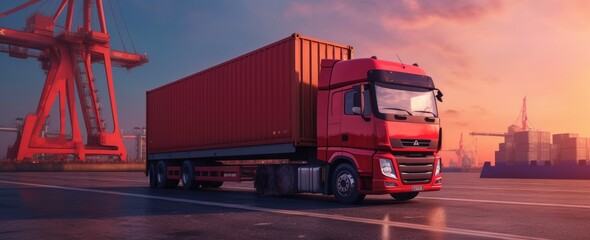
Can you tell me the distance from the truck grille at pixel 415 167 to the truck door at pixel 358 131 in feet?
2.10

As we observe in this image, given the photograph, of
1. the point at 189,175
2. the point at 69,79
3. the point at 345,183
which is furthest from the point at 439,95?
the point at 69,79

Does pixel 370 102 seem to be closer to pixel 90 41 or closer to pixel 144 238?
pixel 144 238

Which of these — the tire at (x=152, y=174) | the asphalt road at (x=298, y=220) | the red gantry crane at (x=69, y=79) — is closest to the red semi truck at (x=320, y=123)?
the asphalt road at (x=298, y=220)

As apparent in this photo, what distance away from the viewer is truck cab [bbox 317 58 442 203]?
1098 centimetres

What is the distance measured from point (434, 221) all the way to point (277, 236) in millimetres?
2887

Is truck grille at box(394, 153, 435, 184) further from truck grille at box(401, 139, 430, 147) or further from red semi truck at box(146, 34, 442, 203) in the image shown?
truck grille at box(401, 139, 430, 147)

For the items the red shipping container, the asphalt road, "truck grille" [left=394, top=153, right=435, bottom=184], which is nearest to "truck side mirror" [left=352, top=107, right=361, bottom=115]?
"truck grille" [left=394, top=153, right=435, bottom=184]

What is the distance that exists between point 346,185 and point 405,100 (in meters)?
2.26

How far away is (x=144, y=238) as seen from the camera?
6.71 metres

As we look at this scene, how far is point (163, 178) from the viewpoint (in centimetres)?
1938

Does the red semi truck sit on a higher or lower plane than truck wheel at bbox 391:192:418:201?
higher

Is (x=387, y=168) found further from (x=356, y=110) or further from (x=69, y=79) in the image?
(x=69, y=79)

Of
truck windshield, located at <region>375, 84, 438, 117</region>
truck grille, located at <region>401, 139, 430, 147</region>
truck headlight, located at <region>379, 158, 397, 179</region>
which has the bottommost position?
truck headlight, located at <region>379, 158, 397, 179</region>

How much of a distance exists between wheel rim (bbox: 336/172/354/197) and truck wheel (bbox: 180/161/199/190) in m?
7.25
